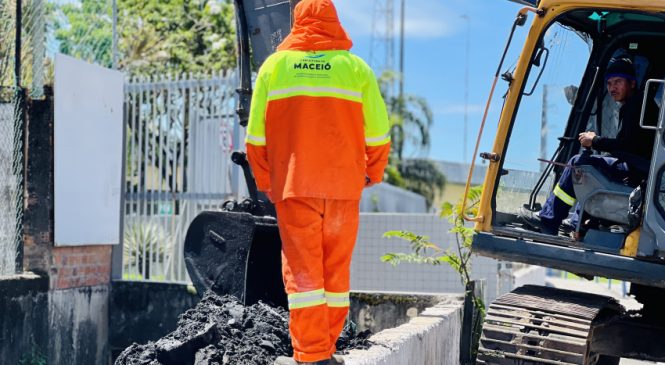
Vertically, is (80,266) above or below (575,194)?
below

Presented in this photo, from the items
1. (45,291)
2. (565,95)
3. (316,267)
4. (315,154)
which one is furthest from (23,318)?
(565,95)

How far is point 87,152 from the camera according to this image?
29.2ft

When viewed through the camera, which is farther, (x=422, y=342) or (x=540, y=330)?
(x=422, y=342)

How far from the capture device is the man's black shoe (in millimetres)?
5746

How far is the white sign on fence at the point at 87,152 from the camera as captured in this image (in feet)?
27.7

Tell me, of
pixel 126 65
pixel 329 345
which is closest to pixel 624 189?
pixel 329 345

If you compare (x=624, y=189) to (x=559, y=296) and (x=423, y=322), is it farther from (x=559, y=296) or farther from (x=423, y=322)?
(x=423, y=322)

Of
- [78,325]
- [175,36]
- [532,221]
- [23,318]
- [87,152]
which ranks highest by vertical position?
[175,36]

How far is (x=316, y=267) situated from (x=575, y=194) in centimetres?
170

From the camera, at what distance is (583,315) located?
5254 mm

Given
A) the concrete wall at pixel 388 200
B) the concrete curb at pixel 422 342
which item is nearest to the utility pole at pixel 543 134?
the concrete curb at pixel 422 342

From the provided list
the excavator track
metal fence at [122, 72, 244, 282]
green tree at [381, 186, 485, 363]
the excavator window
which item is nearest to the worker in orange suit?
the excavator track

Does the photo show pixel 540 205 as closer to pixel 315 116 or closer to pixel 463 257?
pixel 315 116

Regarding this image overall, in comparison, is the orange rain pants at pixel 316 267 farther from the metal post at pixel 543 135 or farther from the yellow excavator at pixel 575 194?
the metal post at pixel 543 135
